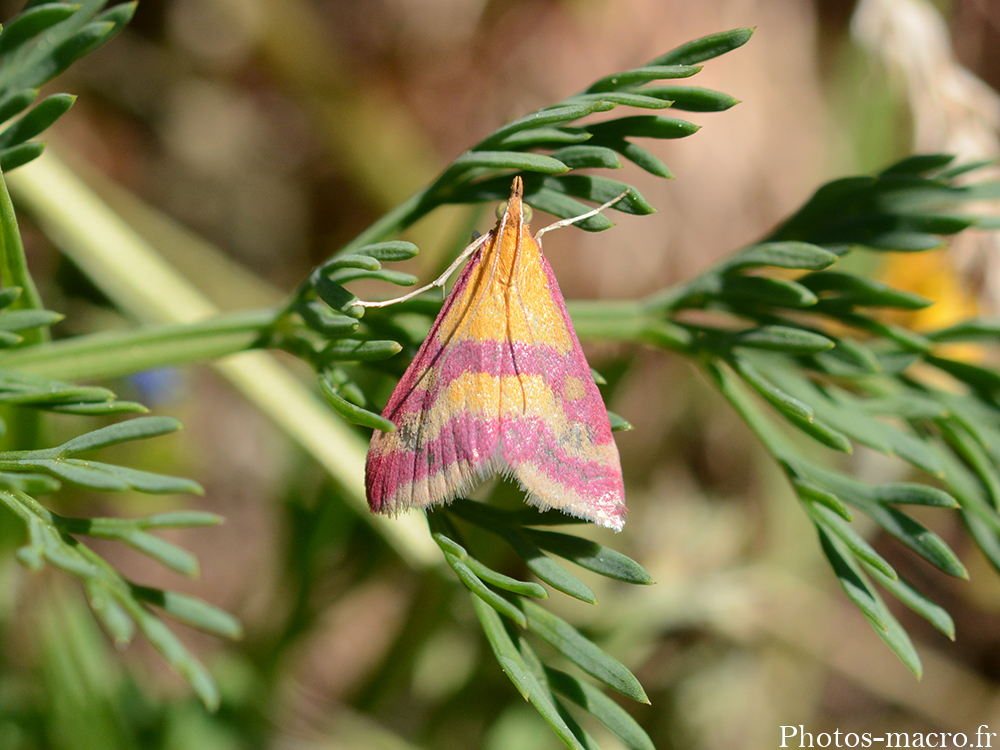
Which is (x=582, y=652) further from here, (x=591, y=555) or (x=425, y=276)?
(x=425, y=276)

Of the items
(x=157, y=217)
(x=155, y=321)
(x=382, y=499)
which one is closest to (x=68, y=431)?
(x=155, y=321)

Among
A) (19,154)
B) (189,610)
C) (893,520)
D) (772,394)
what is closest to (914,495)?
(893,520)

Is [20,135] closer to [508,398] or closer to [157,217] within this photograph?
[508,398]

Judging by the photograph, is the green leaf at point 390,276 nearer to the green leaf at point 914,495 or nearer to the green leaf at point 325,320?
the green leaf at point 325,320

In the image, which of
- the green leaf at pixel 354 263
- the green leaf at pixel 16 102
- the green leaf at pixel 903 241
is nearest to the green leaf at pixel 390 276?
the green leaf at pixel 354 263

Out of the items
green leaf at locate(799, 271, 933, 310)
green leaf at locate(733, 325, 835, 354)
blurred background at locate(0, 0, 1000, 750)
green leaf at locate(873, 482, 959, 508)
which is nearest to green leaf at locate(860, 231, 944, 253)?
green leaf at locate(799, 271, 933, 310)

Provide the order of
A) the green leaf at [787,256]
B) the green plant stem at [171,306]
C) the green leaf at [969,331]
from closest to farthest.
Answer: the green leaf at [787,256] → the green leaf at [969,331] → the green plant stem at [171,306]

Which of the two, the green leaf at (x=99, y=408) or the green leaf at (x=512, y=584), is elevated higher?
the green leaf at (x=99, y=408)
